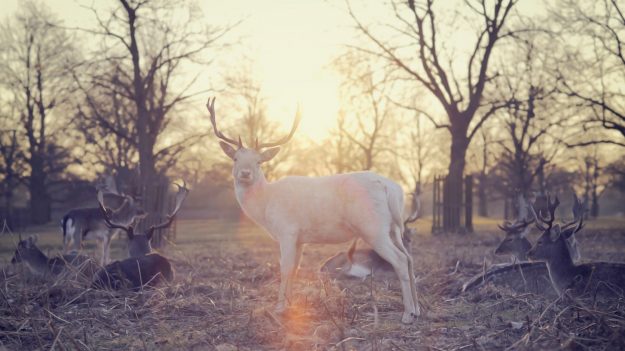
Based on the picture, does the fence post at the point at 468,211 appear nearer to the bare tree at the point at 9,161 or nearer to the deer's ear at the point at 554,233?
the deer's ear at the point at 554,233

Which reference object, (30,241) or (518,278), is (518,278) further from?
(30,241)

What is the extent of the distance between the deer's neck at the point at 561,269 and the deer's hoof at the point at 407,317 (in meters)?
2.09

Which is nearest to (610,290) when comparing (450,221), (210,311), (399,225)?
(399,225)

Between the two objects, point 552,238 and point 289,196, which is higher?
point 289,196

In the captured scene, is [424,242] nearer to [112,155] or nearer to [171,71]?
[171,71]

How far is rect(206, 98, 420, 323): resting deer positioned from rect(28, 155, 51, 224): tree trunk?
1254 inches

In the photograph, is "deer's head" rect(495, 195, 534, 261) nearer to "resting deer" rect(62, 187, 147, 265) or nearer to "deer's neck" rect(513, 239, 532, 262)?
"deer's neck" rect(513, 239, 532, 262)

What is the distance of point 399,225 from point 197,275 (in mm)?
4536

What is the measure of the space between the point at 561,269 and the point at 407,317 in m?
2.76

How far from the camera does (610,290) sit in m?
6.21

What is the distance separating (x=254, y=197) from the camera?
21.6ft

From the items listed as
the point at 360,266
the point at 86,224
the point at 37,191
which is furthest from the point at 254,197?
the point at 37,191

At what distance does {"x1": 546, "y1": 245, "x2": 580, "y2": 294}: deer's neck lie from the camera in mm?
6512

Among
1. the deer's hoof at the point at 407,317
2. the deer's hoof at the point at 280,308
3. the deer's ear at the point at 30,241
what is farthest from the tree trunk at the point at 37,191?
the deer's hoof at the point at 407,317
